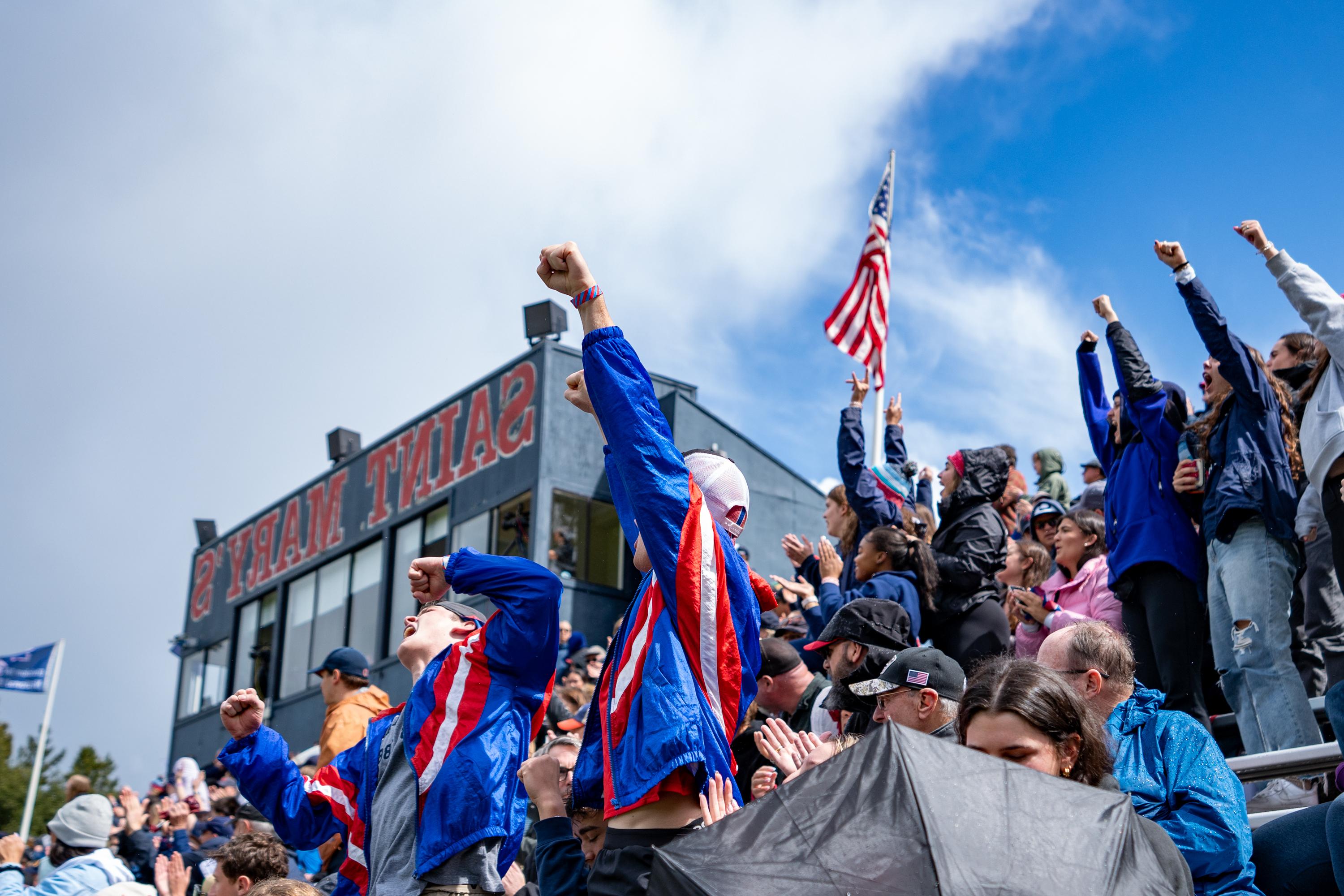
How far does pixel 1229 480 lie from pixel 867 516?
96.6 inches

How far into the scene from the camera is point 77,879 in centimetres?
783

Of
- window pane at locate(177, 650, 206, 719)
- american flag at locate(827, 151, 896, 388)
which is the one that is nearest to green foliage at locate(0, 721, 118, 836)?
window pane at locate(177, 650, 206, 719)

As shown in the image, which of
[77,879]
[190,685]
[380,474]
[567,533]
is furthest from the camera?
[190,685]

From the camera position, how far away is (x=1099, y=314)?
24.1 feet

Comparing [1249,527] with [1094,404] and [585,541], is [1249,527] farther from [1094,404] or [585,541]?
[585,541]

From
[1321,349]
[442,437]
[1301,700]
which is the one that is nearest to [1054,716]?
[1301,700]

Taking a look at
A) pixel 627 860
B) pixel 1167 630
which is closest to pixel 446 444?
pixel 1167 630

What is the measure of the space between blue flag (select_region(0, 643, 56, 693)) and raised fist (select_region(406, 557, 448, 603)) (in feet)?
82.5

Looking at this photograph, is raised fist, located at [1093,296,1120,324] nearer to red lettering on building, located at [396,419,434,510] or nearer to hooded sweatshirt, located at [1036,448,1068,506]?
hooded sweatshirt, located at [1036,448,1068,506]

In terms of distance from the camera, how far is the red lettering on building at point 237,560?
27.1 m

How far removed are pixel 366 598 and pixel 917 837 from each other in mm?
21227

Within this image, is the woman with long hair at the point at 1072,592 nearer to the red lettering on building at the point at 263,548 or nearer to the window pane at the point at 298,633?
the window pane at the point at 298,633

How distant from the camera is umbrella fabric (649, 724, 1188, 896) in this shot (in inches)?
87.1

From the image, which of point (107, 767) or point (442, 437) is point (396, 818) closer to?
point (442, 437)
